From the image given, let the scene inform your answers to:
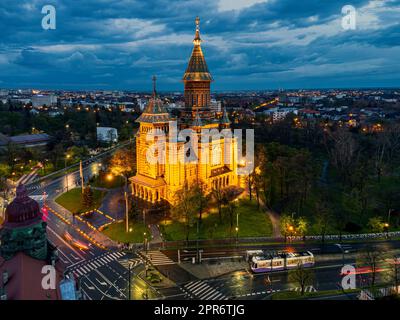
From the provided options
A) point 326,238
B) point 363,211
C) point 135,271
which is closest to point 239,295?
point 135,271

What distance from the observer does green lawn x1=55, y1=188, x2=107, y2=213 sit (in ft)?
238

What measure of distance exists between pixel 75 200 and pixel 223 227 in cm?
3523

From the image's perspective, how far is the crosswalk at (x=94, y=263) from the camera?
48834mm

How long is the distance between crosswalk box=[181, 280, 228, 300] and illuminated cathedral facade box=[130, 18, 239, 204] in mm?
22830

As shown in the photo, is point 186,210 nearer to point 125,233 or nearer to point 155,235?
point 155,235

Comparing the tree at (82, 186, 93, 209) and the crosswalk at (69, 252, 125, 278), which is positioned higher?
the tree at (82, 186, 93, 209)

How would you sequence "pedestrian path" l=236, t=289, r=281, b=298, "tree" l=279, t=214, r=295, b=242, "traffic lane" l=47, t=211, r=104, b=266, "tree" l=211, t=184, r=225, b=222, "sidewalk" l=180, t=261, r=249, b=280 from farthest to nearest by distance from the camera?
"tree" l=211, t=184, r=225, b=222, "tree" l=279, t=214, r=295, b=242, "traffic lane" l=47, t=211, r=104, b=266, "sidewalk" l=180, t=261, r=249, b=280, "pedestrian path" l=236, t=289, r=281, b=298

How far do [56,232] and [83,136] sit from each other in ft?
284

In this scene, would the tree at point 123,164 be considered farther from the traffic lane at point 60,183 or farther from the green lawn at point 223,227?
the green lawn at point 223,227

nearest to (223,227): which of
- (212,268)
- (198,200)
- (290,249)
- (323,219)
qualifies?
(198,200)

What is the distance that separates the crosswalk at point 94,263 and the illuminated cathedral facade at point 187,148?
17277 mm

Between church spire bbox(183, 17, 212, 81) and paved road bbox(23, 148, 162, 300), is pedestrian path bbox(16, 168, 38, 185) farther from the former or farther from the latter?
church spire bbox(183, 17, 212, 81)

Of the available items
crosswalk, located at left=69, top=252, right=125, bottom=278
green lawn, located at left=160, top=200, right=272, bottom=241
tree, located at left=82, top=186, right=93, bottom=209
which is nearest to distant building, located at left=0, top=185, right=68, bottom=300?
crosswalk, located at left=69, top=252, right=125, bottom=278
